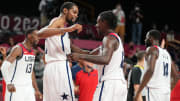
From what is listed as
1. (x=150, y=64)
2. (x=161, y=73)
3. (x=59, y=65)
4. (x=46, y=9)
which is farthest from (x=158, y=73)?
(x=46, y=9)

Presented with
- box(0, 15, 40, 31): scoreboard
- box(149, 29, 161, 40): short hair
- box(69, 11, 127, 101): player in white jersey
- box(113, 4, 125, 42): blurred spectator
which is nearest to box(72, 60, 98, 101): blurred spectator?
box(149, 29, 161, 40): short hair

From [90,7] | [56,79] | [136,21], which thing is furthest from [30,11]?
[56,79]

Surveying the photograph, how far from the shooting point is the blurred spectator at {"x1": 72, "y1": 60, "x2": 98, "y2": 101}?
523 centimetres

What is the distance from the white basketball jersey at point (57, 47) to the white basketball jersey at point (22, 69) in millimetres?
929

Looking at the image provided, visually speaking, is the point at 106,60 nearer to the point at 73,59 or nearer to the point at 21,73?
the point at 73,59

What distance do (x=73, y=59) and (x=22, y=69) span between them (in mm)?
1994

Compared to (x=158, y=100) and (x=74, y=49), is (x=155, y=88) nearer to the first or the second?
(x=158, y=100)

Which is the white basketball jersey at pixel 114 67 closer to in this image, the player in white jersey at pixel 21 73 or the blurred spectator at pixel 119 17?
the player in white jersey at pixel 21 73

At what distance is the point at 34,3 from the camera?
47.8 feet

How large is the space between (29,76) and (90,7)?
11071 mm

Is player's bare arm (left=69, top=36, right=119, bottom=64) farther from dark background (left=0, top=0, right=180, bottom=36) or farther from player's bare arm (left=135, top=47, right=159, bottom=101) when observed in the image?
dark background (left=0, top=0, right=180, bottom=36)

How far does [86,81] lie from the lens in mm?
5289

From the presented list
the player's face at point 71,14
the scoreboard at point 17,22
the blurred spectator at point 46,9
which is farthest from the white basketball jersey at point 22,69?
the scoreboard at point 17,22

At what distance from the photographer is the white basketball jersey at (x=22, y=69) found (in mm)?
4926
